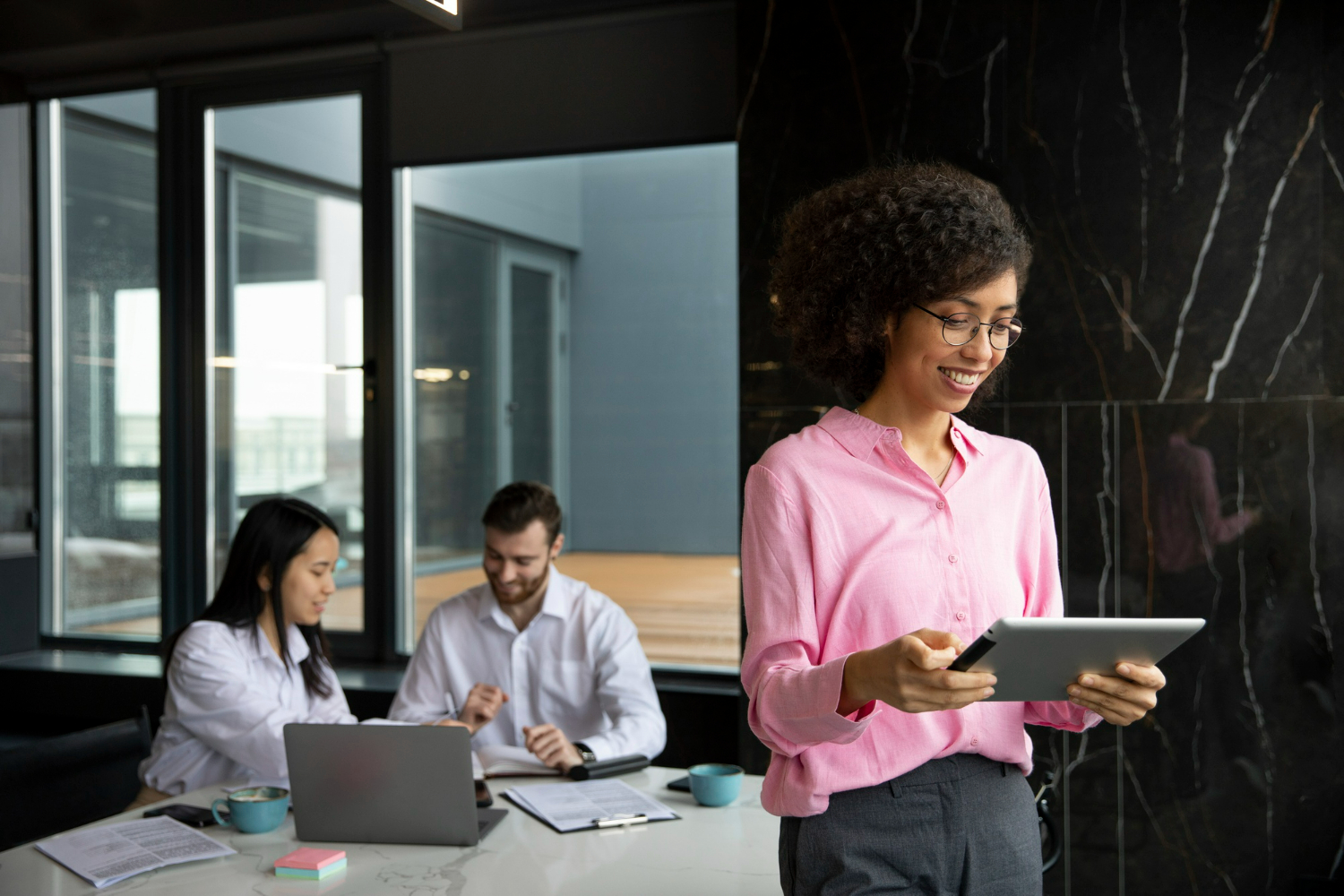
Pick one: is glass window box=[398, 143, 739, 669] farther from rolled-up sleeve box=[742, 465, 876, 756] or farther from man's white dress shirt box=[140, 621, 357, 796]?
rolled-up sleeve box=[742, 465, 876, 756]

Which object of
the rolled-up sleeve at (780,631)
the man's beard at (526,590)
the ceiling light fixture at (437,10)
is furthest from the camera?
the man's beard at (526,590)

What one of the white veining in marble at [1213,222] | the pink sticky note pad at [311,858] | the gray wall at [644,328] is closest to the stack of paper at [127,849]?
the pink sticky note pad at [311,858]

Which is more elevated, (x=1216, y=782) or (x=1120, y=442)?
(x=1120, y=442)

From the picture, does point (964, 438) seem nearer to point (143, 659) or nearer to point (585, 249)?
point (585, 249)

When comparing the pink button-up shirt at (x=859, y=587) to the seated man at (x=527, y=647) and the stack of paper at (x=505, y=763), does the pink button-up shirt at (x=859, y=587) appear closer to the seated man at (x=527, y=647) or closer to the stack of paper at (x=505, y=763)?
the stack of paper at (x=505, y=763)

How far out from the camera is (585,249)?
4.18 meters

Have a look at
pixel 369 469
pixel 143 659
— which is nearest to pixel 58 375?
pixel 143 659

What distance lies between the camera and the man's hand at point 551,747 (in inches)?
89.9

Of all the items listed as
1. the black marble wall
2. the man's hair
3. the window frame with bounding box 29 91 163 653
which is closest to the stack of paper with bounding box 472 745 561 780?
the man's hair

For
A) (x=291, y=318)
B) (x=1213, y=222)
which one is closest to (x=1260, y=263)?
(x=1213, y=222)

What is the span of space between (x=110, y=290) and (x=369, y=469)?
4.86ft

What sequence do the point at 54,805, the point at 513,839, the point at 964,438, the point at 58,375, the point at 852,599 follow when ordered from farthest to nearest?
1. the point at 58,375
2. the point at 54,805
3. the point at 513,839
4. the point at 964,438
5. the point at 852,599

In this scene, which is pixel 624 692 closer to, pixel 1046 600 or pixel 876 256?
pixel 1046 600

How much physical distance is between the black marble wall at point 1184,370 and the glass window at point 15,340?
3726 mm
